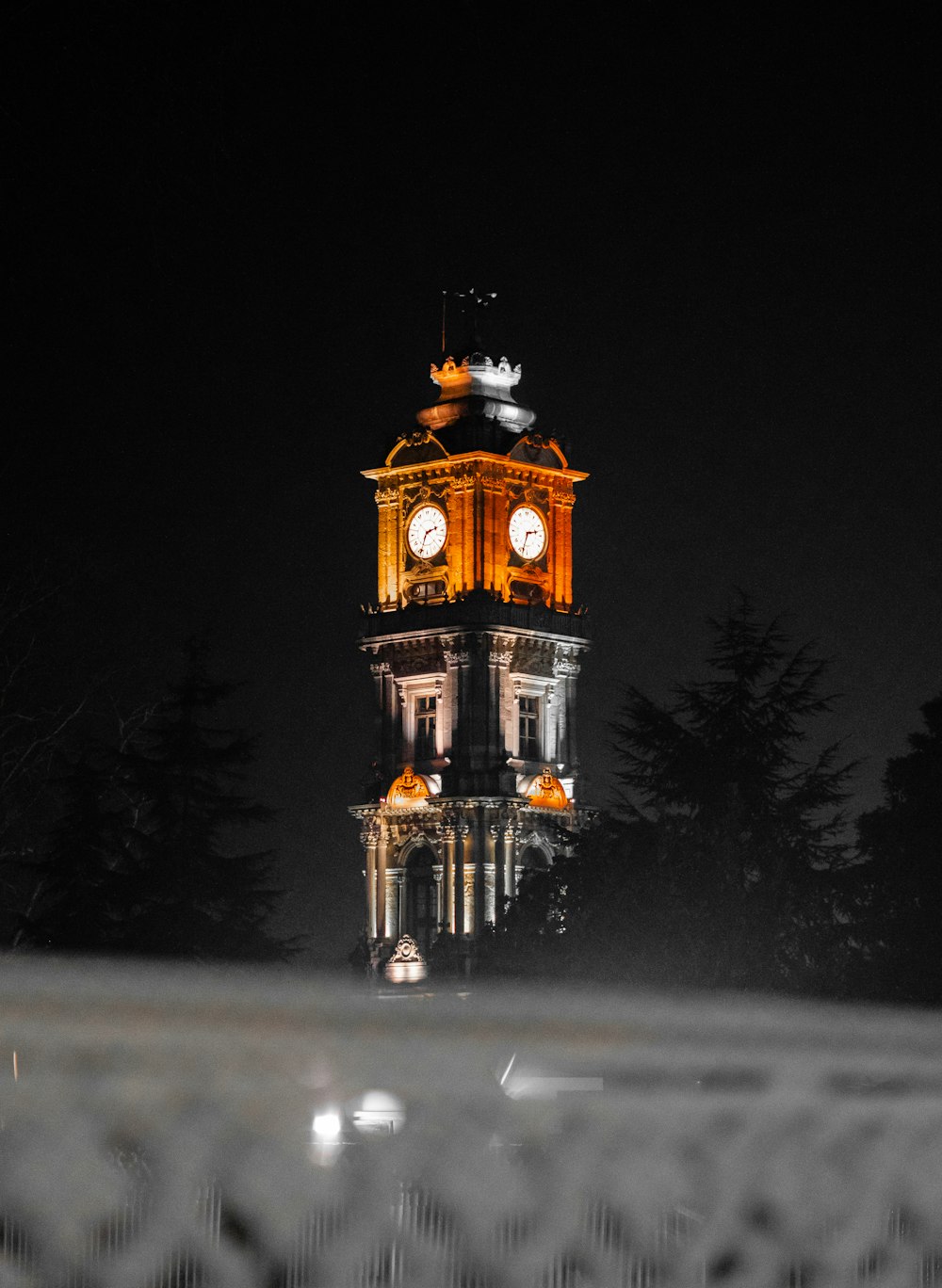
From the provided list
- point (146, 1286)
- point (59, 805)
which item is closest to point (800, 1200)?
point (146, 1286)

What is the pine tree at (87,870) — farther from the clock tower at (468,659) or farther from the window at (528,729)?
the window at (528,729)

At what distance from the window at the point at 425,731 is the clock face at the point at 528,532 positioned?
7.59 m

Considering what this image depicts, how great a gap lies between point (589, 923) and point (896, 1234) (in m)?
58.6

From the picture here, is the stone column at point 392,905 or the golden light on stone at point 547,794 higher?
the golden light on stone at point 547,794

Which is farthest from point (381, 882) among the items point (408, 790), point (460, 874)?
point (460, 874)

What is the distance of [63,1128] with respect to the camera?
21.7ft

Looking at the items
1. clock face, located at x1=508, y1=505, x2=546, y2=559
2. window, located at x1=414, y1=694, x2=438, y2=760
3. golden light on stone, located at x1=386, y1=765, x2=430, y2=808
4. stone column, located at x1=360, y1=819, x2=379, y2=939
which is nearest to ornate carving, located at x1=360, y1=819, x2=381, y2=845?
stone column, located at x1=360, y1=819, x2=379, y2=939

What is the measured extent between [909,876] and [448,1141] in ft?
124

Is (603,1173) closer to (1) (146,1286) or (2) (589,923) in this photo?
(1) (146,1286)

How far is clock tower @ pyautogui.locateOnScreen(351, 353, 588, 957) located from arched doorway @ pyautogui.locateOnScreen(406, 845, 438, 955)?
75mm

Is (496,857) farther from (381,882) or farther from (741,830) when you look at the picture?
(741,830)

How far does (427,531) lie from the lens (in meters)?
116

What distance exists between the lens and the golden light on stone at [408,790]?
11231cm

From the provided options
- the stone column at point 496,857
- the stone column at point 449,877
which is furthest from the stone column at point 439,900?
the stone column at point 496,857
